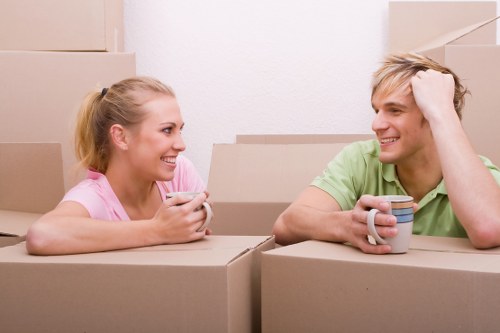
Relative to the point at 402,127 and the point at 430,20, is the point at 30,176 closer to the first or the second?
the point at 402,127

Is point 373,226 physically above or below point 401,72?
below

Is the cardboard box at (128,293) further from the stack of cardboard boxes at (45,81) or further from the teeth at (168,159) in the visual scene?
the stack of cardboard boxes at (45,81)

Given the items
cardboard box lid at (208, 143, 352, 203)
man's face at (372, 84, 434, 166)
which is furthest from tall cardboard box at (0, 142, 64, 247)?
man's face at (372, 84, 434, 166)

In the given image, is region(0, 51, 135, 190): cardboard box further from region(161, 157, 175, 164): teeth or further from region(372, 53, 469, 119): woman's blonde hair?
region(372, 53, 469, 119): woman's blonde hair

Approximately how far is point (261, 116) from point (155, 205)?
801 millimetres

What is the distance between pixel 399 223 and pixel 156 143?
0.55m

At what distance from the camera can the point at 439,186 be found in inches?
49.4

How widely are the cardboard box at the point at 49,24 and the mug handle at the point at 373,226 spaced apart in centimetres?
99

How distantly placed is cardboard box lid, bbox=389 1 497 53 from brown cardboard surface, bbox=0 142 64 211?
1.02m

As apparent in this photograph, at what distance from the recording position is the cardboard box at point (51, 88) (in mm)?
1644

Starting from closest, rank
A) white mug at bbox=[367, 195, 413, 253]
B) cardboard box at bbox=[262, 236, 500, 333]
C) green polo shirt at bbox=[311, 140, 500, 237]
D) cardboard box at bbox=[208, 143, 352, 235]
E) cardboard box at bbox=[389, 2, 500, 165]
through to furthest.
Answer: cardboard box at bbox=[262, 236, 500, 333], white mug at bbox=[367, 195, 413, 253], green polo shirt at bbox=[311, 140, 500, 237], cardboard box at bbox=[208, 143, 352, 235], cardboard box at bbox=[389, 2, 500, 165]

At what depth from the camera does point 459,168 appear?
3.72 feet

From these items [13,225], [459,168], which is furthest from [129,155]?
[459,168]

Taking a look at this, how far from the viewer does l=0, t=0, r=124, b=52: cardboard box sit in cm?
172
